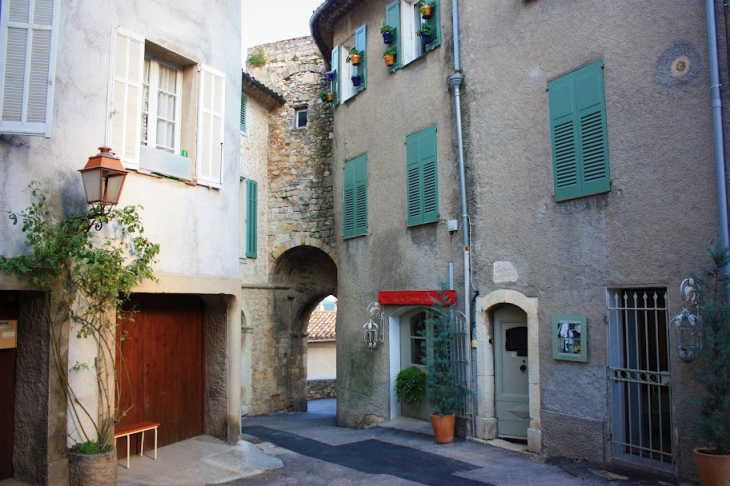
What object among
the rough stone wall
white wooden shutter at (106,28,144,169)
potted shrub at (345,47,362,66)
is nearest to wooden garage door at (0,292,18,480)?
white wooden shutter at (106,28,144,169)

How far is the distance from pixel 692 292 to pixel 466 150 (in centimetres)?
397

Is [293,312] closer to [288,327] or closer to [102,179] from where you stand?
[288,327]

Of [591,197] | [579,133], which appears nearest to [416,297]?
[591,197]

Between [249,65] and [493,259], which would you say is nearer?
[493,259]

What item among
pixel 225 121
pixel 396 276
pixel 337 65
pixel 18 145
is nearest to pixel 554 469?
pixel 396 276

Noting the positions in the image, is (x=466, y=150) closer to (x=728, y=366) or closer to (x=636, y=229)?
(x=636, y=229)

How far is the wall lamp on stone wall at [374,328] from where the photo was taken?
11102 millimetres

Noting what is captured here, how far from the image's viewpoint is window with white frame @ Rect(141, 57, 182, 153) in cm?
734

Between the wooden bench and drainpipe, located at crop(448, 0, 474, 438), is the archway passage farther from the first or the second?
the wooden bench

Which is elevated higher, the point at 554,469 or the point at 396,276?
the point at 396,276

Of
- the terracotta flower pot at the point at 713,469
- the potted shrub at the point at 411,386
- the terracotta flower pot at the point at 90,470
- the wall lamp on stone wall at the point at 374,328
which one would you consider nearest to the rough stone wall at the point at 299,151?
the wall lamp on stone wall at the point at 374,328

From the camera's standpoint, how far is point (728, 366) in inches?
228

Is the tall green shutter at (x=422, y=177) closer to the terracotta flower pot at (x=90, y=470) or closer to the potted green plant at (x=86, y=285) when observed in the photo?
the potted green plant at (x=86, y=285)

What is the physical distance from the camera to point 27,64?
5672 millimetres
